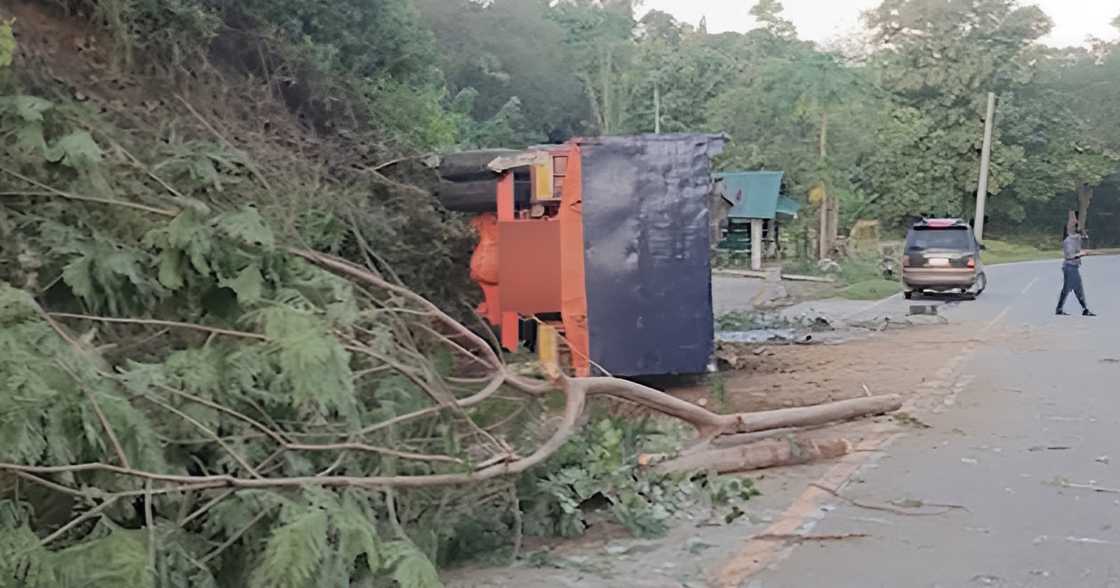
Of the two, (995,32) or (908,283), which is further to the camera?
(995,32)

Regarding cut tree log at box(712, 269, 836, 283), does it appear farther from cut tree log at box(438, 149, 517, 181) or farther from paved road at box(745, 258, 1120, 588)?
cut tree log at box(438, 149, 517, 181)

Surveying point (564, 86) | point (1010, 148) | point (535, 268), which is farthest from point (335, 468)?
point (1010, 148)

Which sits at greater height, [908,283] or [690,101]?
[690,101]

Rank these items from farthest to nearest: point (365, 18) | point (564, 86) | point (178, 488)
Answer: point (564, 86), point (365, 18), point (178, 488)

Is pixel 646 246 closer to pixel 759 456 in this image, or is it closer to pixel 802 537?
pixel 759 456

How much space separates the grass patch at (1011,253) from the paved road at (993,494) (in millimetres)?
37610

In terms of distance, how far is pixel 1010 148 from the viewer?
5450cm

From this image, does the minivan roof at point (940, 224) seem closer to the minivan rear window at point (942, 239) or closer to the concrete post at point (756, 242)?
the minivan rear window at point (942, 239)

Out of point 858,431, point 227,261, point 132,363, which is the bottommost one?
point 858,431

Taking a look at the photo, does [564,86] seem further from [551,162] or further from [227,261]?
[227,261]

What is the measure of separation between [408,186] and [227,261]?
4.31 meters

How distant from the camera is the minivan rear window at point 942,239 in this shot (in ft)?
84.1

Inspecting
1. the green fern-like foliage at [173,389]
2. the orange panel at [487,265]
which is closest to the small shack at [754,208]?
the orange panel at [487,265]

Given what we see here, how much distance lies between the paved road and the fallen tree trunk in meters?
0.36
